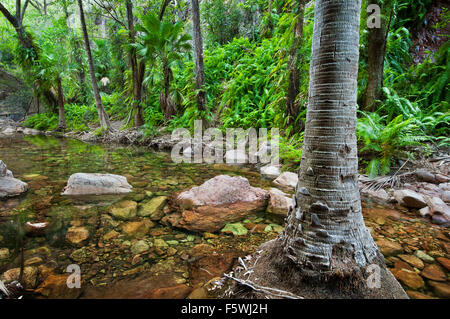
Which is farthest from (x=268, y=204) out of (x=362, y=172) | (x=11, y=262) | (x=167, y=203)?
(x=11, y=262)

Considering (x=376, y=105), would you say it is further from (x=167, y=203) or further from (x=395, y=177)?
(x=167, y=203)

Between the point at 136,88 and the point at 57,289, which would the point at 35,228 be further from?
the point at 136,88

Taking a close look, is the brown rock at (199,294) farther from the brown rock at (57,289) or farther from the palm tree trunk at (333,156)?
the brown rock at (57,289)

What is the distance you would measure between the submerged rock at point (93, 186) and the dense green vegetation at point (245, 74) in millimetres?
3098

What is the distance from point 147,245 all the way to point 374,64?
4.65 metres

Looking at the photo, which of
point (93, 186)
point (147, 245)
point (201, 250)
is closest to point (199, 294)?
point (201, 250)

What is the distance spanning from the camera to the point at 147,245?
2225 mm

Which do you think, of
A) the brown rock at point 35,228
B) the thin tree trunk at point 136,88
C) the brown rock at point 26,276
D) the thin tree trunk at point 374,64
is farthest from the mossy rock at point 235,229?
the thin tree trunk at point 136,88

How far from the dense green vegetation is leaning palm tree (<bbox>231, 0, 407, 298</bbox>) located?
2.53 meters

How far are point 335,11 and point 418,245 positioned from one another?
7.20 ft

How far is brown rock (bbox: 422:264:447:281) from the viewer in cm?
172

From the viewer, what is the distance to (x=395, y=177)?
11.5 ft
